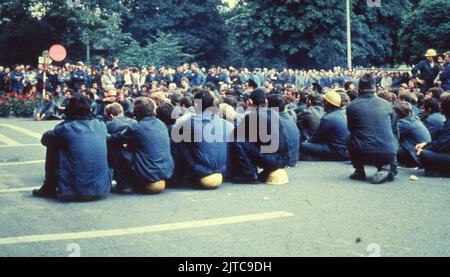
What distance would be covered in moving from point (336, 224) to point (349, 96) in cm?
679

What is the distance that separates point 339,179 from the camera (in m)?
10.2

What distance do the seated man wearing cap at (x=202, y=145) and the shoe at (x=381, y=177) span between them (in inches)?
94.9

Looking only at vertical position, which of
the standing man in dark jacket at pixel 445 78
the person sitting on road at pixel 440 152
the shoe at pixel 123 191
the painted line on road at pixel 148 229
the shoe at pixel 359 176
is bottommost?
the painted line on road at pixel 148 229

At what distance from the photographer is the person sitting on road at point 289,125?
10719 millimetres

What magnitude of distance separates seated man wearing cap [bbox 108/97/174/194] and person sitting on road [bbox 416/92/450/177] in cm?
429

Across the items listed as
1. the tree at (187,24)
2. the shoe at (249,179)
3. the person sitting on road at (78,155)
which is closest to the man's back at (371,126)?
the shoe at (249,179)

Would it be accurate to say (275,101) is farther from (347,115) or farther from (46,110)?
(46,110)

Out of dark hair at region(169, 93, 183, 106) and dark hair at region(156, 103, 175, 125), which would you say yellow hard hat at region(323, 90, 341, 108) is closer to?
dark hair at region(169, 93, 183, 106)

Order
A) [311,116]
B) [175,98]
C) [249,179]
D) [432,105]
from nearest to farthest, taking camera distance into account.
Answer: [249,179], [432,105], [175,98], [311,116]

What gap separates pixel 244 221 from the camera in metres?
7.38

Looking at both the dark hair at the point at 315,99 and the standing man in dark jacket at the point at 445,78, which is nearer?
the dark hair at the point at 315,99

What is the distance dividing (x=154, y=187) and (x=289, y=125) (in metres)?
3.45

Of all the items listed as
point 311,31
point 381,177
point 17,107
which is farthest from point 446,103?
point 311,31

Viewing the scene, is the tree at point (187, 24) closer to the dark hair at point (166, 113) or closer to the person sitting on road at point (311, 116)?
the person sitting on road at point (311, 116)
